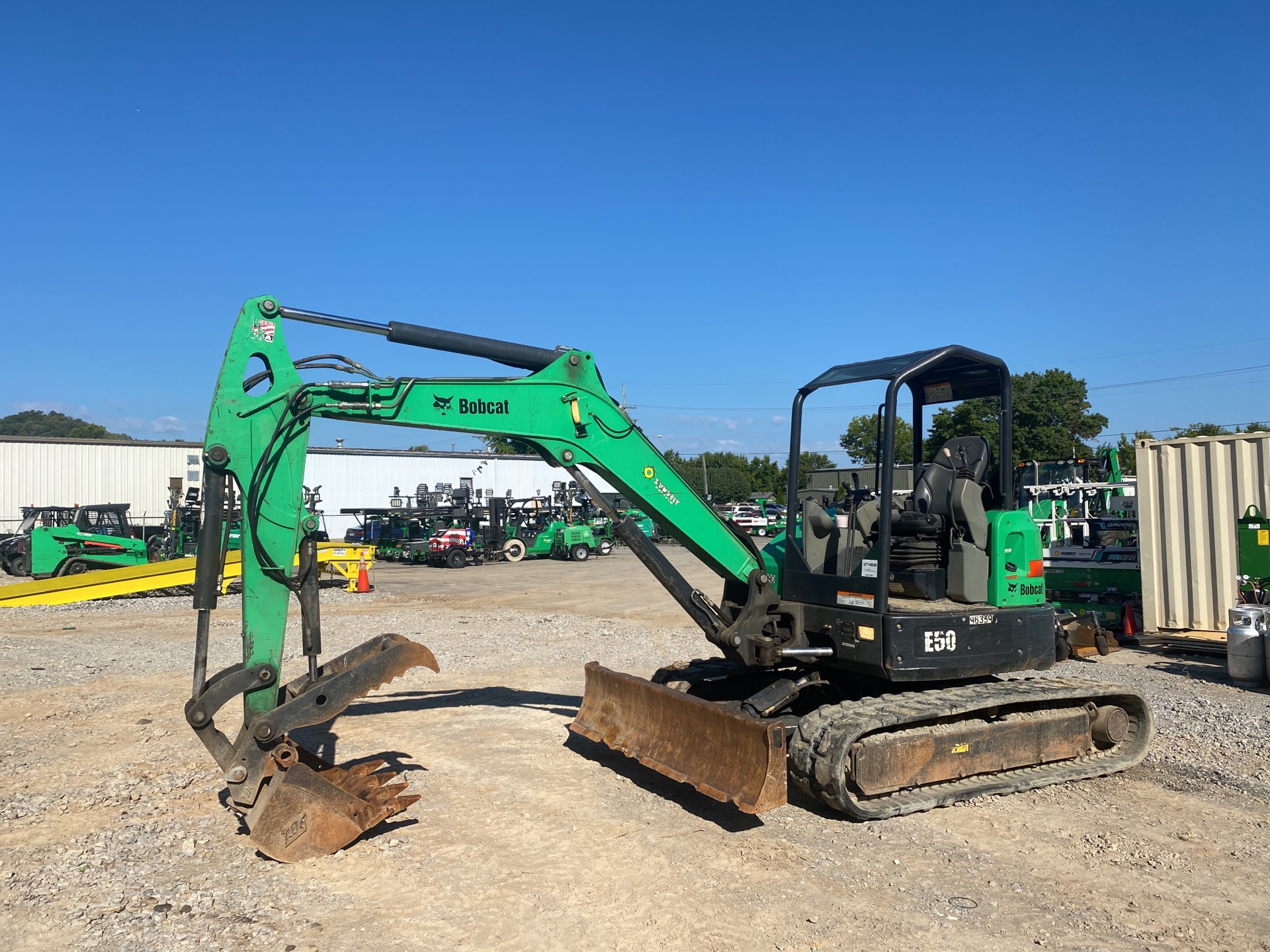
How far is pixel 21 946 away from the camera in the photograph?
4594mm

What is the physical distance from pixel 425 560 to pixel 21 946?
27498 mm

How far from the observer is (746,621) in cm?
738

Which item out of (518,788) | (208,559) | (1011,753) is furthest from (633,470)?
(1011,753)

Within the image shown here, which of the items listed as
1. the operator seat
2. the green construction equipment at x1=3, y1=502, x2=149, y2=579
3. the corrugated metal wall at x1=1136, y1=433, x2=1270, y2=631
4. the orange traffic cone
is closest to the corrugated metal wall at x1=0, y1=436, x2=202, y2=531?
the green construction equipment at x1=3, y1=502, x2=149, y2=579

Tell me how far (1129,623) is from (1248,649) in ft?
9.91

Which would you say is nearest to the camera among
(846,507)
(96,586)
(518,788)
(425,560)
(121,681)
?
(518,788)

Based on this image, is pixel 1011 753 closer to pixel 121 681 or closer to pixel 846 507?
pixel 846 507

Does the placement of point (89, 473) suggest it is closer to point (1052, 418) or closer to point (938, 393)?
point (938, 393)

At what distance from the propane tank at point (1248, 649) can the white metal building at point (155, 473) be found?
25412 millimetres

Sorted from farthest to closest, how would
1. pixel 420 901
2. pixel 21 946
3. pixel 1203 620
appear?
pixel 1203 620, pixel 420 901, pixel 21 946

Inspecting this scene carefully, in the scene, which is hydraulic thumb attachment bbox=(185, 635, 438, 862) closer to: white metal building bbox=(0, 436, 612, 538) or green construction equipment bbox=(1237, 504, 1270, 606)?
green construction equipment bbox=(1237, 504, 1270, 606)

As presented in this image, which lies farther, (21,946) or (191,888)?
(191,888)

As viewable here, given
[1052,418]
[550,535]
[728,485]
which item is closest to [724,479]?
[728,485]

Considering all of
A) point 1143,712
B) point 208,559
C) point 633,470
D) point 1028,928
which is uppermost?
point 633,470
